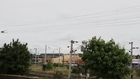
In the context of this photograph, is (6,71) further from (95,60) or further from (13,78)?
(95,60)

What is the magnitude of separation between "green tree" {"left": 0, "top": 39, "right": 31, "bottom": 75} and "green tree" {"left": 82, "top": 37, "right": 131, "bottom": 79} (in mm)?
10111

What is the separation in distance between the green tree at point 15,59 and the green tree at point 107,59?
10.1m

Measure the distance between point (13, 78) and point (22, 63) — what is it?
317 cm

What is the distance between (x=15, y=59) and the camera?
33031 millimetres

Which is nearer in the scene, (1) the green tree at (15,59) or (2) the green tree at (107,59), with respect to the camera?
(2) the green tree at (107,59)

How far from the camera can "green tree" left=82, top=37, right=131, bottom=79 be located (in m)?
25.5

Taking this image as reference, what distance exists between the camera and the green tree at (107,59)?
1003 inches

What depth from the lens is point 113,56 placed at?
84.4ft

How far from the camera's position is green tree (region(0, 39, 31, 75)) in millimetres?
32719

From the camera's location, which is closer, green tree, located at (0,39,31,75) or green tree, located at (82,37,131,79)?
green tree, located at (82,37,131,79)

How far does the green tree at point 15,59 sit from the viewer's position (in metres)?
32.7

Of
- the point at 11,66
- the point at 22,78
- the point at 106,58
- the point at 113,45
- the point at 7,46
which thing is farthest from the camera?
the point at 7,46

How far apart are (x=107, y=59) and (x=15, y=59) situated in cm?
1368

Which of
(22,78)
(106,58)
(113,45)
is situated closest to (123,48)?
(113,45)
